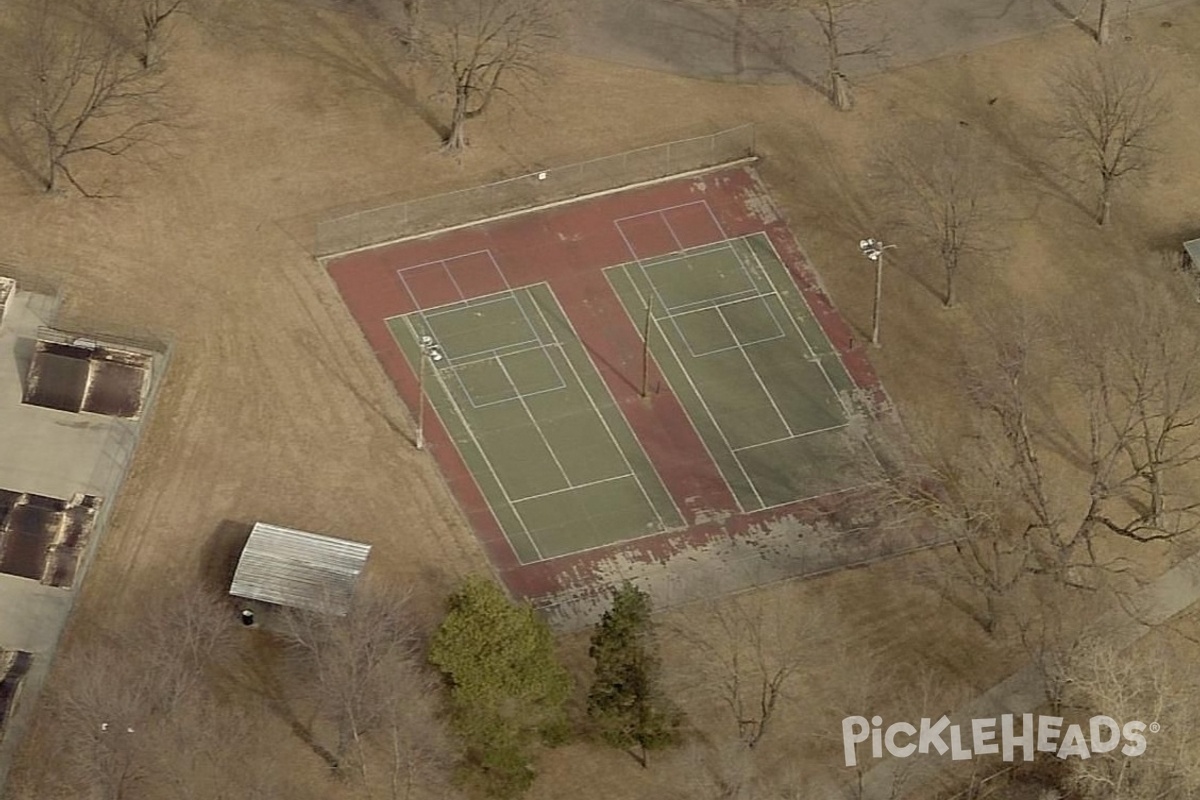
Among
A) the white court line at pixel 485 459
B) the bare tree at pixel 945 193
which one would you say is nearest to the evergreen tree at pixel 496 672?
the white court line at pixel 485 459

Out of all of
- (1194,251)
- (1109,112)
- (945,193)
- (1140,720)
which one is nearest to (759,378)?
(945,193)

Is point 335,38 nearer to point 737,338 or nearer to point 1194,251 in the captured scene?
point 737,338

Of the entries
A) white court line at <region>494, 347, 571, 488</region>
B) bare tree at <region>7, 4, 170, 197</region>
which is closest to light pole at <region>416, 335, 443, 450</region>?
white court line at <region>494, 347, 571, 488</region>

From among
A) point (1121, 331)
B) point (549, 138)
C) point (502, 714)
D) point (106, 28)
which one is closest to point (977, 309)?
point (1121, 331)

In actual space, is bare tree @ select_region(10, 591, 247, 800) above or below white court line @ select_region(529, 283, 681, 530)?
below

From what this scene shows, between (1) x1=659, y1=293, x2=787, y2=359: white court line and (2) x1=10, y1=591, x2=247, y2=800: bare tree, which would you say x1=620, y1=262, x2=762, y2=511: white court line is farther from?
(2) x1=10, y1=591, x2=247, y2=800: bare tree

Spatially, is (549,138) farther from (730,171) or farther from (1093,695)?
(1093,695)
